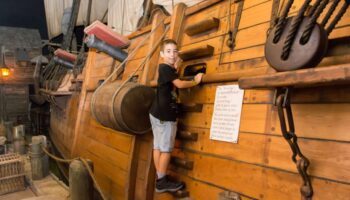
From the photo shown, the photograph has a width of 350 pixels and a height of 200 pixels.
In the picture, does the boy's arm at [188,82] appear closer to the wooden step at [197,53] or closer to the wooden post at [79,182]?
the wooden step at [197,53]

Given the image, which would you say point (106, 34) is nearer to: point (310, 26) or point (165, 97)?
point (165, 97)

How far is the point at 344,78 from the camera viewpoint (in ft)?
3.54

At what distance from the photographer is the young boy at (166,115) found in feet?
7.48

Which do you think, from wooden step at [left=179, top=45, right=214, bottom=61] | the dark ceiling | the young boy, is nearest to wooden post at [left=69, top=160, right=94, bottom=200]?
the young boy

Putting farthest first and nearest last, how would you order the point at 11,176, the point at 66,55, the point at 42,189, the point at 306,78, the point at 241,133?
the point at 66,55, the point at 11,176, the point at 42,189, the point at 241,133, the point at 306,78

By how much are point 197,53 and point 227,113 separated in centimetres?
61

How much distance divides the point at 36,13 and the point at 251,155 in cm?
1767

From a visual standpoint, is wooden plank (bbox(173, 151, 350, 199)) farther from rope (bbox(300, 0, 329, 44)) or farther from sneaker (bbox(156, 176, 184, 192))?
rope (bbox(300, 0, 329, 44))

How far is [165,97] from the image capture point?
2.33 m

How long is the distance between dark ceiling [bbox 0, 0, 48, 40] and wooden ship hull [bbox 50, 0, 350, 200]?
14.4 metres

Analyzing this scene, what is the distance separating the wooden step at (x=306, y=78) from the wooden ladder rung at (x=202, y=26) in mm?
1028

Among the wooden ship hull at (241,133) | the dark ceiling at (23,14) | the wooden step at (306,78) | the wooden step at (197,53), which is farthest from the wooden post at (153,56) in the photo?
the dark ceiling at (23,14)

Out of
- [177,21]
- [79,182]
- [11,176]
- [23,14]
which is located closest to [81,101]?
[11,176]

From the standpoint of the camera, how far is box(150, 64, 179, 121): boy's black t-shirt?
229 centimetres
